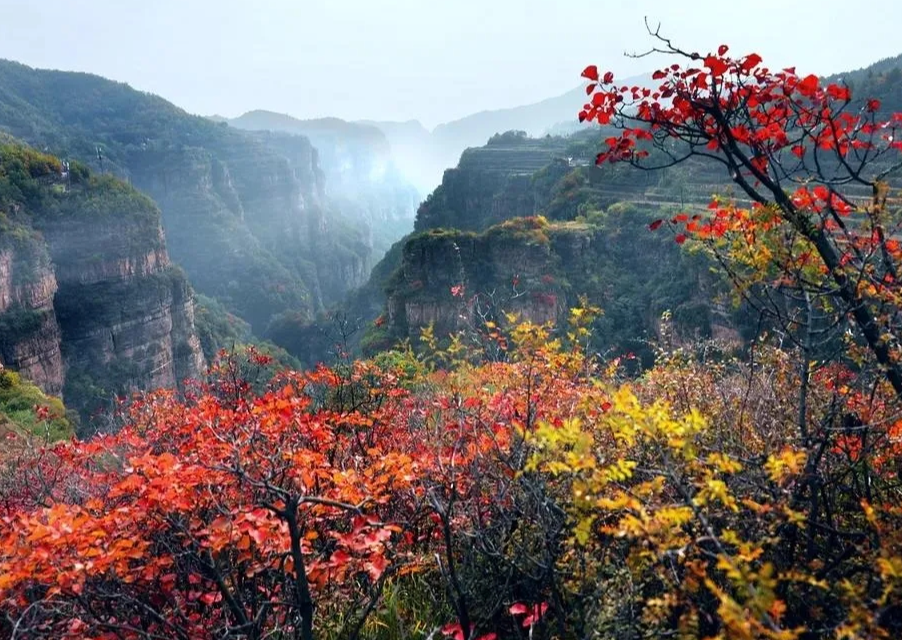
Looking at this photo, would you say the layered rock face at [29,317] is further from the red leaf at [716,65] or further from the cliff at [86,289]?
the red leaf at [716,65]

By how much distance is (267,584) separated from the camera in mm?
4574

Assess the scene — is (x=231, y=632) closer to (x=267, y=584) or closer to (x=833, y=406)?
(x=267, y=584)

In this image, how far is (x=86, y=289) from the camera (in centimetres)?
4531

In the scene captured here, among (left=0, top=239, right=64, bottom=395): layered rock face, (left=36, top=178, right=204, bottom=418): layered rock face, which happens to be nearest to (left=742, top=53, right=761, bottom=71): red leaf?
(left=0, top=239, right=64, bottom=395): layered rock face

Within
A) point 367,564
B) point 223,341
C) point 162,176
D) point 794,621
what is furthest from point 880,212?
point 162,176

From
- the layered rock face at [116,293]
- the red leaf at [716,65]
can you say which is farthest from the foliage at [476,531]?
the layered rock face at [116,293]

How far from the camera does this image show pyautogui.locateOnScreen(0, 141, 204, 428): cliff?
3647 centimetres

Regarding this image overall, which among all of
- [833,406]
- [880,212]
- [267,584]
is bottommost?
[267,584]

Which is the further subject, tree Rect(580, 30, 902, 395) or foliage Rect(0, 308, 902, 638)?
tree Rect(580, 30, 902, 395)

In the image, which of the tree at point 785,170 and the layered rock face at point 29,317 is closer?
the tree at point 785,170

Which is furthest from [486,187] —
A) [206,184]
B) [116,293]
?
[206,184]

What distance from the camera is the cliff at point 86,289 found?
120 ft

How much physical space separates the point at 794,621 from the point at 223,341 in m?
69.1

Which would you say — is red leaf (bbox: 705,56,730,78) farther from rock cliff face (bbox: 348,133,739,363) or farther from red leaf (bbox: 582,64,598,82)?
rock cliff face (bbox: 348,133,739,363)
